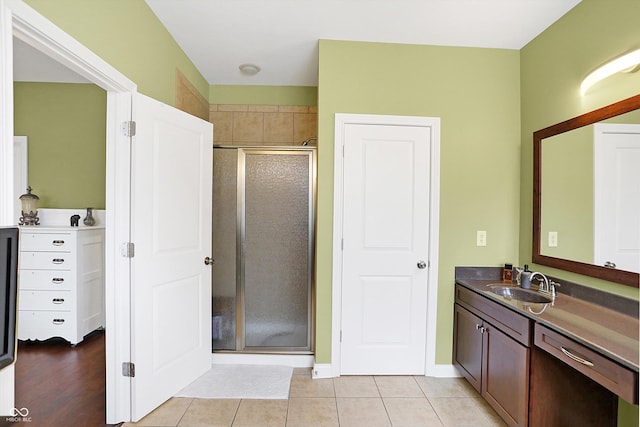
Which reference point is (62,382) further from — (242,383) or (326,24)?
(326,24)

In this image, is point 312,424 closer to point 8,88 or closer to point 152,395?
point 152,395

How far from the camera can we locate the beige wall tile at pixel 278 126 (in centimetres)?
335

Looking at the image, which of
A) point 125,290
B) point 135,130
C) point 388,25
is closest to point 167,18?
point 135,130

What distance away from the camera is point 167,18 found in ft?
7.04

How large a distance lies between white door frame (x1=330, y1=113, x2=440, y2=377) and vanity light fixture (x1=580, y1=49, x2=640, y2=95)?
91 cm

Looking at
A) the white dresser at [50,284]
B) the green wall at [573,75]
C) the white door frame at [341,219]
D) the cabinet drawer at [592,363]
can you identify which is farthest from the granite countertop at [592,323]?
the white dresser at [50,284]

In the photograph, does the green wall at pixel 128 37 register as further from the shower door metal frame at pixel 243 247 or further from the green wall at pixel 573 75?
the green wall at pixel 573 75

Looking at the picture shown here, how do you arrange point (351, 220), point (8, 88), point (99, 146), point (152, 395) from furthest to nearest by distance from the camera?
point (99, 146), point (351, 220), point (152, 395), point (8, 88)

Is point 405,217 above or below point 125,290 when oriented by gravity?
above

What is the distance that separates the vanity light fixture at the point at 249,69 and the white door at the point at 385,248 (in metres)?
1.20

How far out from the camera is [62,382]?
229 cm

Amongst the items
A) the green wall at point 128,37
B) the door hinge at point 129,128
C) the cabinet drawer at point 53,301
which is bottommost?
the cabinet drawer at point 53,301

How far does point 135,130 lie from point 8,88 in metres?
0.73

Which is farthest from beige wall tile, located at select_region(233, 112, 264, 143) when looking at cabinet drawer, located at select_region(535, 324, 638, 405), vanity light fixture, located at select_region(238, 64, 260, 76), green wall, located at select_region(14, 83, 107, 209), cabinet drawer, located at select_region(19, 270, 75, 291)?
cabinet drawer, located at select_region(535, 324, 638, 405)
